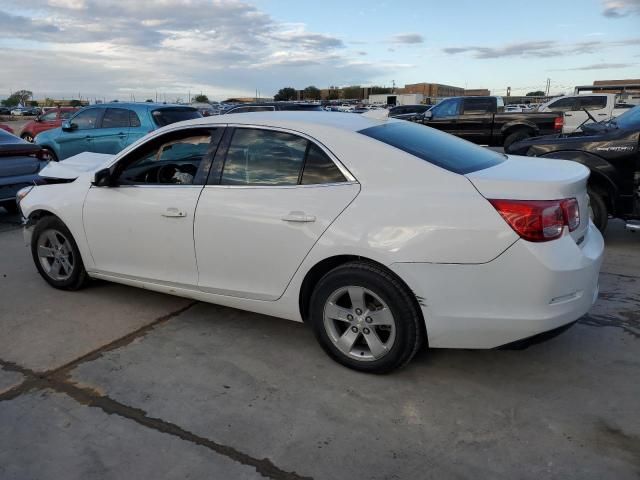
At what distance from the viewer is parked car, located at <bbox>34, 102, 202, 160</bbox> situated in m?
9.97

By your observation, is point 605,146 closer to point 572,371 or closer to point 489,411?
point 572,371

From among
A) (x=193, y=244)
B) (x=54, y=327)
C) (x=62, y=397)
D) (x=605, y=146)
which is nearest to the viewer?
(x=62, y=397)

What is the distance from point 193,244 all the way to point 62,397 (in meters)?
1.27

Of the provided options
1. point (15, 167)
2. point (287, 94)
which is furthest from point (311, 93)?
point (15, 167)

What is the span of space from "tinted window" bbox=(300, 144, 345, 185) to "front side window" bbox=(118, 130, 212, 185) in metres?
0.96

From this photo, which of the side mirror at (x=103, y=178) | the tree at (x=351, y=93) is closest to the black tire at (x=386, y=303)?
the side mirror at (x=103, y=178)

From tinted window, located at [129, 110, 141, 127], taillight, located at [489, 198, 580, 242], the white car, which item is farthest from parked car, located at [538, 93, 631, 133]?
taillight, located at [489, 198, 580, 242]

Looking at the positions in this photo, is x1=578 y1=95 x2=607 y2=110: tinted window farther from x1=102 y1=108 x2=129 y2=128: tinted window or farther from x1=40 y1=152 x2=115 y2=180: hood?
x1=40 y1=152 x2=115 y2=180: hood

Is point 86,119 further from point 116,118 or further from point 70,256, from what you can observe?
point 70,256

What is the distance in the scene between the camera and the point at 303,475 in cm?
250

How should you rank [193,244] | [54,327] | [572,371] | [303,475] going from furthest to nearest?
[54,327] → [193,244] → [572,371] → [303,475]

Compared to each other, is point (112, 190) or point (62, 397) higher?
point (112, 190)

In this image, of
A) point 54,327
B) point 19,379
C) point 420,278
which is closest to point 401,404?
point 420,278

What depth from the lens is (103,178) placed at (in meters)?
4.28
